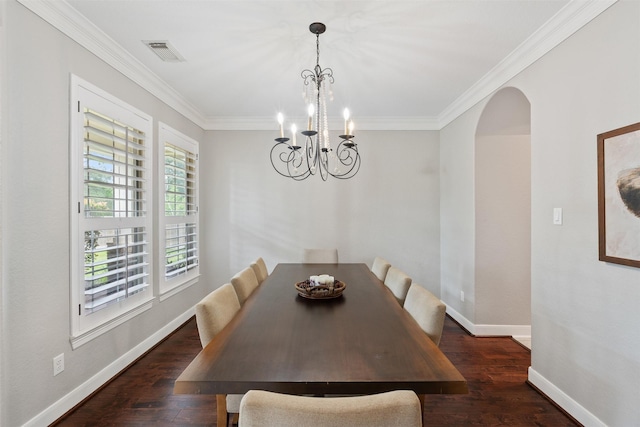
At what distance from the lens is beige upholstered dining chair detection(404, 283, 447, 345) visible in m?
1.53

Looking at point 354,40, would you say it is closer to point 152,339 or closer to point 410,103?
point 410,103

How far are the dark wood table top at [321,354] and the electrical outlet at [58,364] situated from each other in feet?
4.04

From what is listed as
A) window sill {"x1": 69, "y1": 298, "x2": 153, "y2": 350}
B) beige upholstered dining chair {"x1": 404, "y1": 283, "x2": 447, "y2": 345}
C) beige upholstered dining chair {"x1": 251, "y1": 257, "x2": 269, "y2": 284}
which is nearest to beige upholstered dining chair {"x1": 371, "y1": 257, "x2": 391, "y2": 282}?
beige upholstered dining chair {"x1": 404, "y1": 283, "x2": 447, "y2": 345}

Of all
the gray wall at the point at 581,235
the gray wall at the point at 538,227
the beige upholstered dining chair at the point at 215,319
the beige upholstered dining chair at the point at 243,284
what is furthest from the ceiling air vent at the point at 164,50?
the gray wall at the point at 581,235

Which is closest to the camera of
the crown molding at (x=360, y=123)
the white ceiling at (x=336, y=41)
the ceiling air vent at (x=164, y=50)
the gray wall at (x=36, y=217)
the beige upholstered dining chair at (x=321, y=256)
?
the gray wall at (x=36, y=217)

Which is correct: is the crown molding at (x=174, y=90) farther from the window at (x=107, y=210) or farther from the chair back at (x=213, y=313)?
the chair back at (x=213, y=313)

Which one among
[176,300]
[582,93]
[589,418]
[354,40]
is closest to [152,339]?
[176,300]

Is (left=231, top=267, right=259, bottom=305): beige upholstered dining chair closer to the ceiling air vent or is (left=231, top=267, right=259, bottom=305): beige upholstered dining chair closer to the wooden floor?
the wooden floor

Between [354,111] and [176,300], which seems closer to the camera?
[176,300]

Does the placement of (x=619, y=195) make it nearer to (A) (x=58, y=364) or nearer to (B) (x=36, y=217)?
(B) (x=36, y=217)

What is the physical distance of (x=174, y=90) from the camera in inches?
128

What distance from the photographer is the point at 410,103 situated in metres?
3.65

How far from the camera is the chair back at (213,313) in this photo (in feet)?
4.86

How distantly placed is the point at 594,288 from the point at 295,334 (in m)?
1.79
